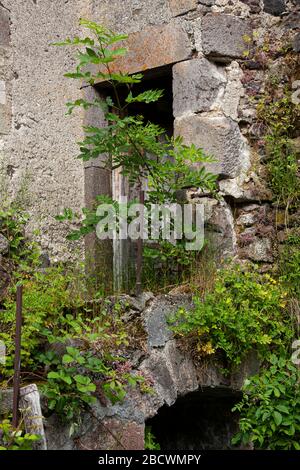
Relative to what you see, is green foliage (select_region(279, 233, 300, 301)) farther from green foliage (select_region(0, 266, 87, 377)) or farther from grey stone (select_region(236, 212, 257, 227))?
green foliage (select_region(0, 266, 87, 377))

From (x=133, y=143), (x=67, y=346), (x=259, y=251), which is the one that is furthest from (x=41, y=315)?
(x=259, y=251)

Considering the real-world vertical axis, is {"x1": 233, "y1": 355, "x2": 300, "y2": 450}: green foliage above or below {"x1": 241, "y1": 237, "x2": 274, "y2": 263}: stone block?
below

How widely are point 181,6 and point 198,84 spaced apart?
613mm

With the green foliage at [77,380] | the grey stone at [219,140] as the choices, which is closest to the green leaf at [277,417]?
the green foliage at [77,380]

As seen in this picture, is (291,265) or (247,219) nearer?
(291,265)

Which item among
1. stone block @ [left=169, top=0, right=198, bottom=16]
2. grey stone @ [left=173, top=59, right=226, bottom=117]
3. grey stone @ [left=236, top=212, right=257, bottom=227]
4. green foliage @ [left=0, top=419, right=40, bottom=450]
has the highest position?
stone block @ [left=169, top=0, right=198, bottom=16]

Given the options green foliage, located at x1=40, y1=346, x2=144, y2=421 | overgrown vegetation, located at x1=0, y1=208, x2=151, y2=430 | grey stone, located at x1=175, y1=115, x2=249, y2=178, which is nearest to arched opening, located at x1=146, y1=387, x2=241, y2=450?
overgrown vegetation, located at x1=0, y1=208, x2=151, y2=430

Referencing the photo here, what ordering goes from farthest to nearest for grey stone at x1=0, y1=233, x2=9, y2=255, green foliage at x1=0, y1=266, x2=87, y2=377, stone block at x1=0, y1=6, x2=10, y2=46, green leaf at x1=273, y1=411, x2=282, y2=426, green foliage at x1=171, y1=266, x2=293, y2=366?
stone block at x1=0, y1=6, x2=10, y2=46
grey stone at x1=0, y1=233, x2=9, y2=255
green foliage at x1=171, y1=266, x2=293, y2=366
green leaf at x1=273, y1=411, x2=282, y2=426
green foliage at x1=0, y1=266, x2=87, y2=377

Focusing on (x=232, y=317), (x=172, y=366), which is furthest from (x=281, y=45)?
(x=172, y=366)

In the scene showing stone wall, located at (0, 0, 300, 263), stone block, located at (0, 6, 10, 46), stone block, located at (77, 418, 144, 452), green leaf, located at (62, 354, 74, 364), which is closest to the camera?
green leaf, located at (62, 354, 74, 364)

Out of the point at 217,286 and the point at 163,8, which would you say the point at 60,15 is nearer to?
the point at 163,8

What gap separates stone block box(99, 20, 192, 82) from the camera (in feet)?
17.4

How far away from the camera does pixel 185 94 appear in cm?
527

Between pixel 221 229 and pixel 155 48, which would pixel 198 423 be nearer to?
pixel 221 229
